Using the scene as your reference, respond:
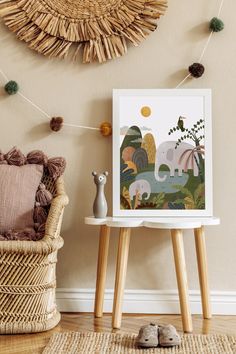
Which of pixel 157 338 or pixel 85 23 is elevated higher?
pixel 85 23

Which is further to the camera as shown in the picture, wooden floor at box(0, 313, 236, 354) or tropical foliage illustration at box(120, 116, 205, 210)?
tropical foliage illustration at box(120, 116, 205, 210)

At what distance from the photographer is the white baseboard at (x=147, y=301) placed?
2793 mm

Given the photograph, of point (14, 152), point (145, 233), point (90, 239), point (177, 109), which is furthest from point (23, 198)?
point (177, 109)

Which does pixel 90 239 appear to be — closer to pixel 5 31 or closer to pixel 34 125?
pixel 34 125

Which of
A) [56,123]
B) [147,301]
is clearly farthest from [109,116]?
[147,301]

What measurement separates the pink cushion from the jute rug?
1.74ft

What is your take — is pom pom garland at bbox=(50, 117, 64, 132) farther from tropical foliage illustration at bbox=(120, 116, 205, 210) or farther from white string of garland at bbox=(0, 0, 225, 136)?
tropical foliage illustration at bbox=(120, 116, 205, 210)

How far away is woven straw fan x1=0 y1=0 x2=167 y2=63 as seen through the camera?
9.29 feet

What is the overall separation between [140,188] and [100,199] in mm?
231

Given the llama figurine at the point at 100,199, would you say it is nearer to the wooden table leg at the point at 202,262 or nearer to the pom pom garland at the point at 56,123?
the pom pom garland at the point at 56,123

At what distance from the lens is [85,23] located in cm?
285

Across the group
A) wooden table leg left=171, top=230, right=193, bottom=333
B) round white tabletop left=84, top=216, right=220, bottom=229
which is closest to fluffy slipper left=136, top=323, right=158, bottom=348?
wooden table leg left=171, top=230, right=193, bottom=333

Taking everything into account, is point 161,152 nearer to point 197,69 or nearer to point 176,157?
point 176,157

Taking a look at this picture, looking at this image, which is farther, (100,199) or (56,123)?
(56,123)
